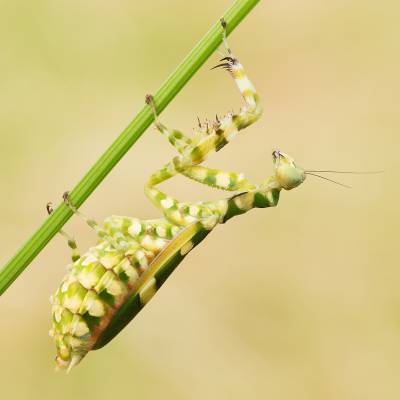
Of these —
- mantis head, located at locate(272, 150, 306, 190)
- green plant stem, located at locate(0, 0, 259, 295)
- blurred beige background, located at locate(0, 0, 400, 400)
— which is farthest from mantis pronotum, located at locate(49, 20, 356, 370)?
blurred beige background, located at locate(0, 0, 400, 400)

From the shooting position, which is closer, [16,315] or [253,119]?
[253,119]

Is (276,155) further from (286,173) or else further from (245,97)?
(245,97)

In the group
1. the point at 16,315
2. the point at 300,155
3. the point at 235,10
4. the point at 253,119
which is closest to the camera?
the point at 235,10

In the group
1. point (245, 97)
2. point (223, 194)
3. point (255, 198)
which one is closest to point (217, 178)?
point (255, 198)

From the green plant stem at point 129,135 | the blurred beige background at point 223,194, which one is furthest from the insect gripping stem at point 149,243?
the blurred beige background at point 223,194

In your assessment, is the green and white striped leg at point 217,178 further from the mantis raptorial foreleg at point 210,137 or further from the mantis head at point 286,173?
the mantis head at point 286,173

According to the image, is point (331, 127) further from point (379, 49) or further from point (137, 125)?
point (137, 125)

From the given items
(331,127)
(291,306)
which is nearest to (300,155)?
(331,127)

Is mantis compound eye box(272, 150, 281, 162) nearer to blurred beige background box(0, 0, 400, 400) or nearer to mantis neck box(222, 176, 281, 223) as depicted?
mantis neck box(222, 176, 281, 223)
